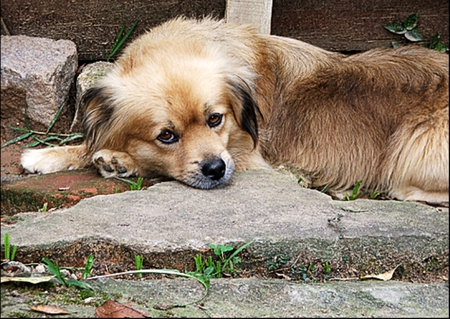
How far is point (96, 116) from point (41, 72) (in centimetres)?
66

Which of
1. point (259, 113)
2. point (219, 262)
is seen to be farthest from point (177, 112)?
point (219, 262)

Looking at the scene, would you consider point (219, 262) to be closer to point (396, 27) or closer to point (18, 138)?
point (18, 138)

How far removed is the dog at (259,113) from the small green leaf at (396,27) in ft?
3.76

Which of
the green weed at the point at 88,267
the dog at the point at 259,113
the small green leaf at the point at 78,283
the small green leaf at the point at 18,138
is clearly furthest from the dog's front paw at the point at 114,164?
the small green leaf at the point at 78,283

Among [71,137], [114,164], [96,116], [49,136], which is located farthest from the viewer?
[71,137]

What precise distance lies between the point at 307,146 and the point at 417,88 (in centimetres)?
87

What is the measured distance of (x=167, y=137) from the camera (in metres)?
4.12

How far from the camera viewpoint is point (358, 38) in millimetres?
5785

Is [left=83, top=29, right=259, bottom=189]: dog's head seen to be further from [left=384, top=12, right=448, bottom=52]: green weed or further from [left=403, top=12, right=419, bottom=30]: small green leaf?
[left=403, top=12, right=419, bottom=30]: small green leaf

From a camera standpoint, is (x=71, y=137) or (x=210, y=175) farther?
(x=71, y=137)

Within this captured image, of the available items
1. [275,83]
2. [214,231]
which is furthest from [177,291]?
[275,83]

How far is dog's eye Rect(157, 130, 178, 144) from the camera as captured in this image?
409 cm

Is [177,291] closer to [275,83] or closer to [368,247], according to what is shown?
[368,247]

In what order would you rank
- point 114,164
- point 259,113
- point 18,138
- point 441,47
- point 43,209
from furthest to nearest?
1. point 441,47
2. point 259,113
3. point 114,164
4. point 18,138
5. point 43,209
